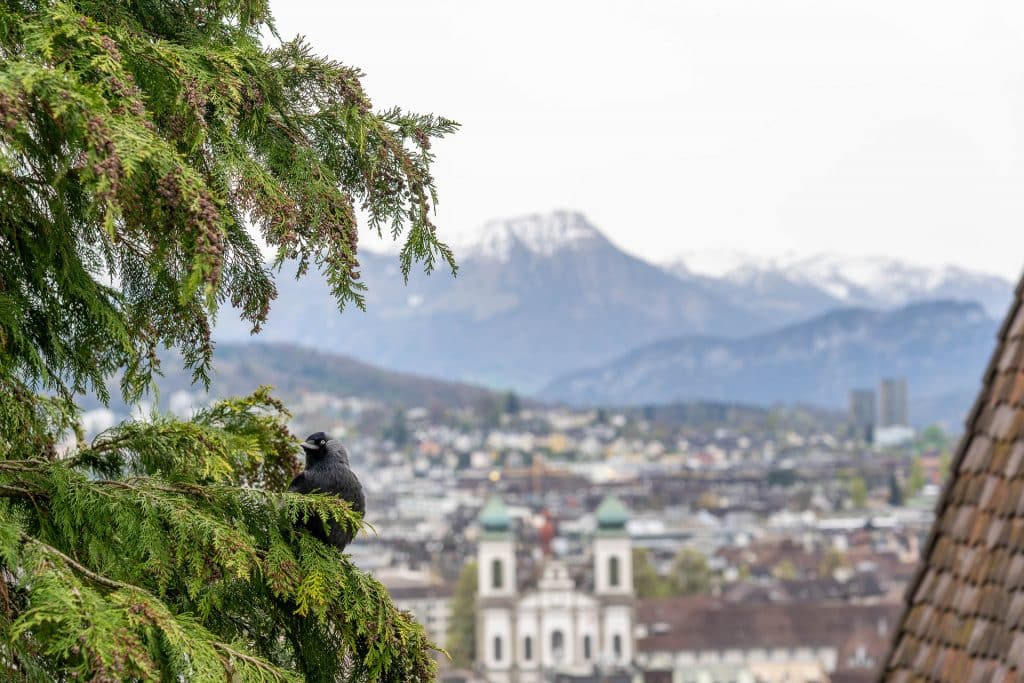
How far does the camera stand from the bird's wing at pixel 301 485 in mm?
4113

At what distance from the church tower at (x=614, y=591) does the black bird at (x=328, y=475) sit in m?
71.5

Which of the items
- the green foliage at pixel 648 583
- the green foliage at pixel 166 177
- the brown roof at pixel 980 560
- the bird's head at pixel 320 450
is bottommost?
the green foliage at pixel 648 583

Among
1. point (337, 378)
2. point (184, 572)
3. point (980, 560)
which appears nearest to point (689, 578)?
point (980, 560)

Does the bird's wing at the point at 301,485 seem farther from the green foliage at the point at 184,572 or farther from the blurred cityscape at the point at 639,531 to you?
the blurred cityscape at the point at 639,531

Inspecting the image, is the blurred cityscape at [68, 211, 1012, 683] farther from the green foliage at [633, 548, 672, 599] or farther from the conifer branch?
the conifer branch

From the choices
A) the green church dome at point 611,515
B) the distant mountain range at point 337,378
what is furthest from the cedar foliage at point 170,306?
the distant mountain range at point 337,378

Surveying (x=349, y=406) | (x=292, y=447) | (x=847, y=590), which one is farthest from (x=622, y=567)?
(x=349, y=406)

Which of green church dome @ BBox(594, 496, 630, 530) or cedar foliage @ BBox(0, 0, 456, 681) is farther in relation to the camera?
green church dome @ BBox(594, 496, 630, 530)

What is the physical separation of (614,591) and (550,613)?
3220mm

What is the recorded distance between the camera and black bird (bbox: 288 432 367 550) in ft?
13.5

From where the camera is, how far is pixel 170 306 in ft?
14.3

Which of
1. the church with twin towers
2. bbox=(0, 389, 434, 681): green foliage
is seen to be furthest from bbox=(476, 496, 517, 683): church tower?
bbox=(0, 389, 434, 681): green foliage

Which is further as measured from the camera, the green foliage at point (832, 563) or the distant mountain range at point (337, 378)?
the distant mountain range at point (337, 378)

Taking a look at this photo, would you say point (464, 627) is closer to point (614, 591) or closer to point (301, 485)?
point (614, 591)
